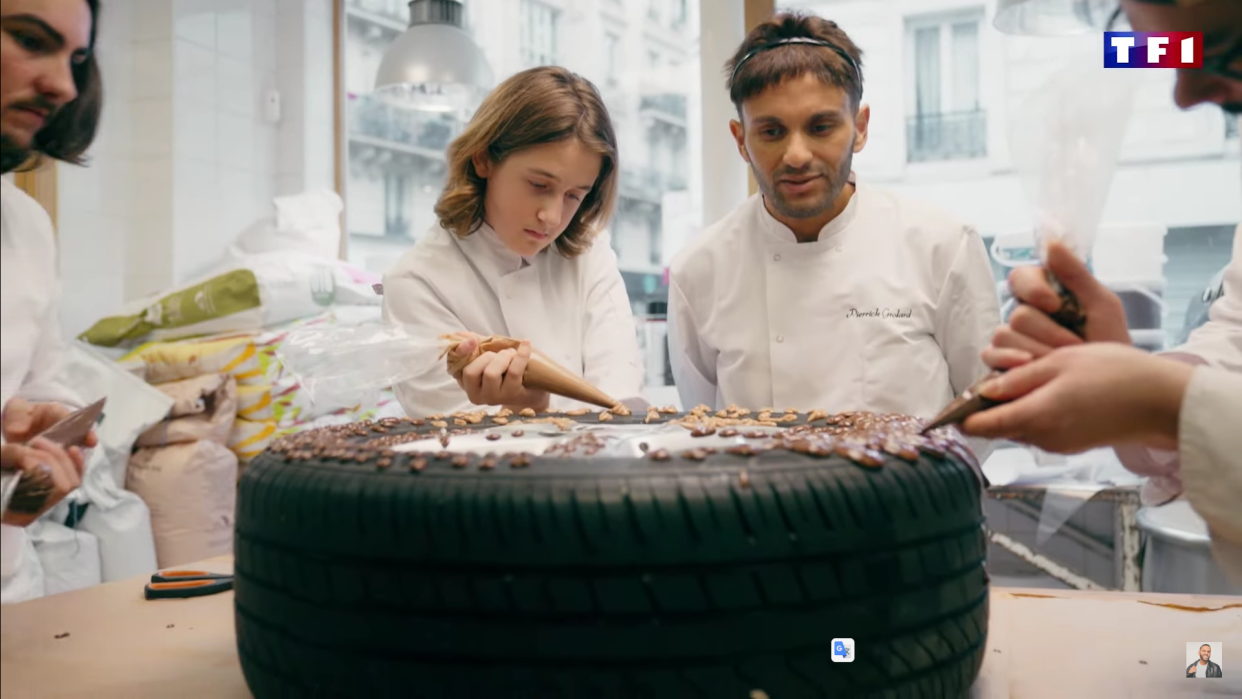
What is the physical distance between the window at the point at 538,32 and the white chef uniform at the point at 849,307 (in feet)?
6.63

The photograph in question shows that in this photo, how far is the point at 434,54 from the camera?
9.45ft

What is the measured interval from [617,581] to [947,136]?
2.63 meters

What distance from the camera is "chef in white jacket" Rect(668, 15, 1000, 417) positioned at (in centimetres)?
157

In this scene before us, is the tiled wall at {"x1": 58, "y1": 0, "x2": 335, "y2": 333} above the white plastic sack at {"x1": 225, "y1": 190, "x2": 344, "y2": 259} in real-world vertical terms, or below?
below

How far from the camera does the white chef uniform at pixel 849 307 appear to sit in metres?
1.60

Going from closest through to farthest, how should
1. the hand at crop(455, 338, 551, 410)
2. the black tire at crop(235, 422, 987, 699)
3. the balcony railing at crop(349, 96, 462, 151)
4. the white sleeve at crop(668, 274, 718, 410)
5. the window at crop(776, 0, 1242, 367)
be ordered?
the black tire at crop(235, 422, 987, 699) → the hand at crop(455, 338, 551, 410) → the white sleeve at crop(668, 274, 718, 410) → the window at crop(776, 0, 1242, 367) → the balcony railing at crop(349, 96, 462, 151)

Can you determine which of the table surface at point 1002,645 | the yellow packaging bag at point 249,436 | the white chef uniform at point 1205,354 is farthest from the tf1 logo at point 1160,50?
the yellow packaging bag at point 249,436

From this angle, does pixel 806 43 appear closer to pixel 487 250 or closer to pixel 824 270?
pixel 824 270

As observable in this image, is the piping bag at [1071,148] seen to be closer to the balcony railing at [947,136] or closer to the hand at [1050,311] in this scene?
the hand at [1050,311]

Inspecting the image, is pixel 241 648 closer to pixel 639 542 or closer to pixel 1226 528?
pixel 639 542

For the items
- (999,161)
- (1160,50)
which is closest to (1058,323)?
(1160,50)

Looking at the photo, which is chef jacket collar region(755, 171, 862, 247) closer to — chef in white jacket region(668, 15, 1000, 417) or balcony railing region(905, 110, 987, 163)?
chef in white jacket region(668, 15, 1000, 417)

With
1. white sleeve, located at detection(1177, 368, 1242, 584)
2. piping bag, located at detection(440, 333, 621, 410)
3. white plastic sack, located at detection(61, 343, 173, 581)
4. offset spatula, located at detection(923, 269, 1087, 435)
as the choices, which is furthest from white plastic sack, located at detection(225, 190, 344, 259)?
white sleeve, located at detection(1177, 368, 1242, 584)

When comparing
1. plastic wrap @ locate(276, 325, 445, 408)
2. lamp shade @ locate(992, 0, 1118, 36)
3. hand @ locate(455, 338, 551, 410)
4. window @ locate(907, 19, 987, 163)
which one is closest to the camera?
plastic wrap @ locate(276, 325, 445, 408)
